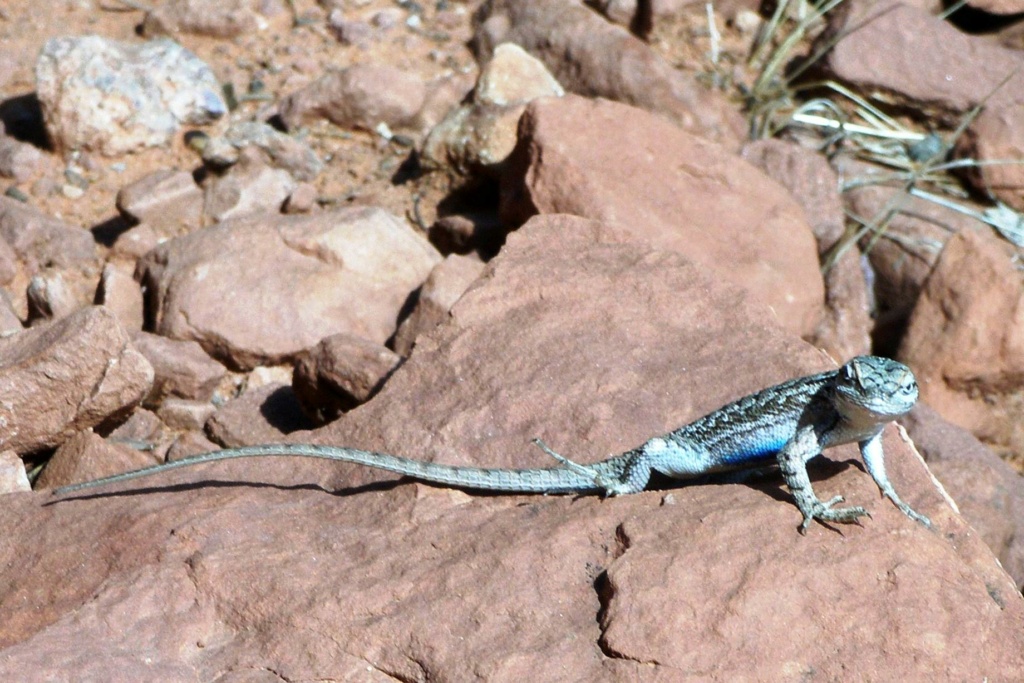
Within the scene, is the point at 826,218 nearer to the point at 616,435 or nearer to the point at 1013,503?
the point at 1013,503

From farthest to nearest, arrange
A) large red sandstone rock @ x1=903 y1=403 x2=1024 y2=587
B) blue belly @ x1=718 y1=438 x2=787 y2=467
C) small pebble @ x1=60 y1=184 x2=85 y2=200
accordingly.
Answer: small pebble @ x1=60 y1=184 x2=85 y2=200
large red sandstone rock @ x1=903 y1=403 x2=1024 y2=587
blue belly @ x1=718 y1=438 x2=787 y2=467

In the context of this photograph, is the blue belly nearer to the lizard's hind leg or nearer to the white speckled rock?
the lizard's hind leg

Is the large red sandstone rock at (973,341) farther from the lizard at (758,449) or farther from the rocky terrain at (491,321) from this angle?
the lizard at (758,449)

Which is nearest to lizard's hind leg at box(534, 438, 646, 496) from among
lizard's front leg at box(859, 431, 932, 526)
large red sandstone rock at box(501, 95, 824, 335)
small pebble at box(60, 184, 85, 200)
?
lizard's front leg at box(859, 431, 932, 526)

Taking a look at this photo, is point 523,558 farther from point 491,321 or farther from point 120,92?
point 120,92

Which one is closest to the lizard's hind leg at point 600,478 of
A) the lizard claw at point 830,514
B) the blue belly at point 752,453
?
the blue belly at point 752,453

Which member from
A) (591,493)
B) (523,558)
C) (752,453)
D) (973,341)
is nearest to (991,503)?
(752,453)
